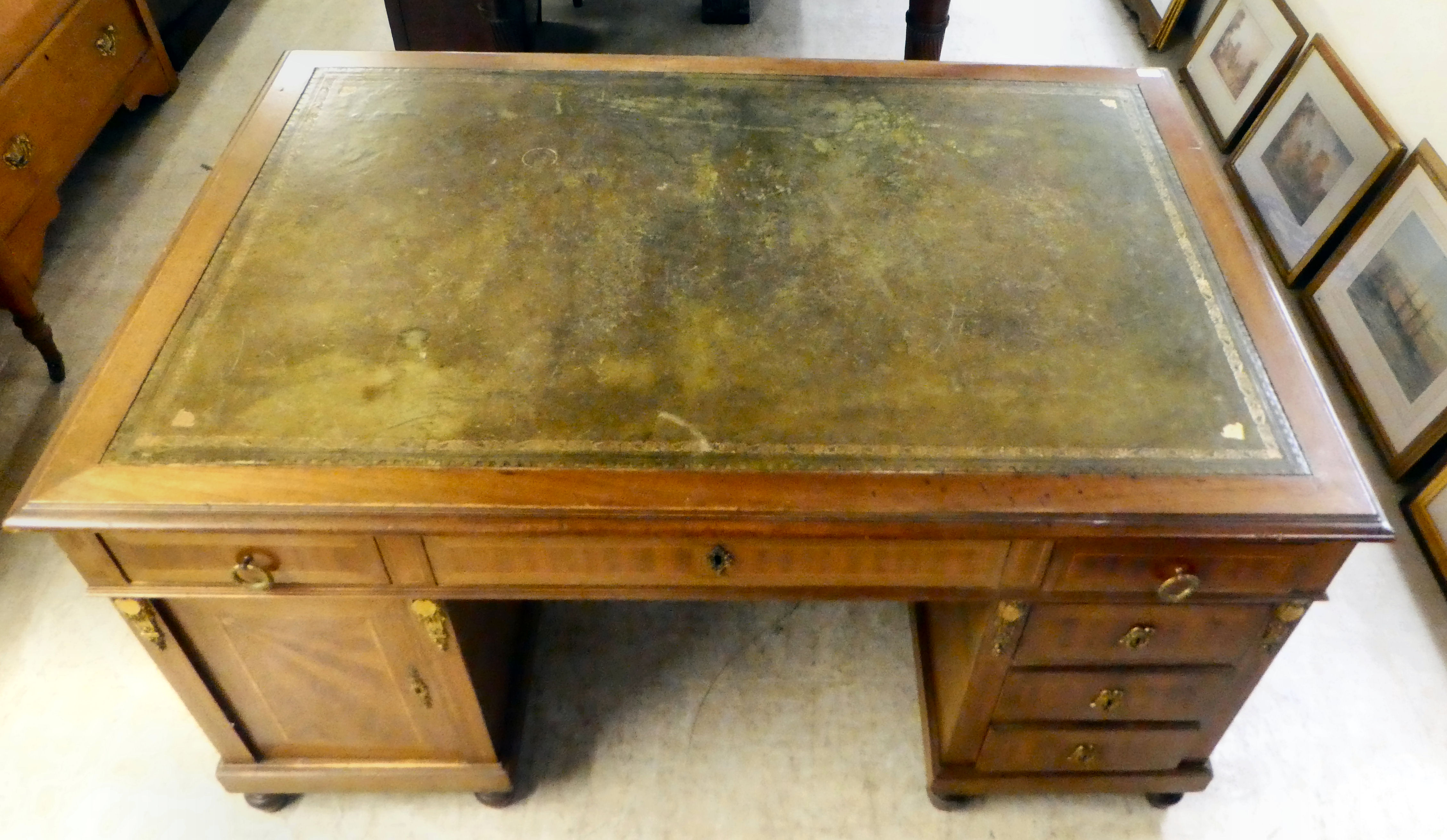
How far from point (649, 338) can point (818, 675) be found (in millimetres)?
809

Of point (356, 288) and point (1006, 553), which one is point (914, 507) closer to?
point (1006, 553)

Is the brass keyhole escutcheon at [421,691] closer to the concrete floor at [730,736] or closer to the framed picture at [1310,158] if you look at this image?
the concrete floor at [730,736]

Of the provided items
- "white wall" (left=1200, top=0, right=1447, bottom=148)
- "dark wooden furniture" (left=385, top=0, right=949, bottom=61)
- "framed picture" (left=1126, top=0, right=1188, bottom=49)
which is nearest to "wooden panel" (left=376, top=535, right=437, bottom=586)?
"dark wooden furniture" (left=385, top=0, right=949, bottom=61)

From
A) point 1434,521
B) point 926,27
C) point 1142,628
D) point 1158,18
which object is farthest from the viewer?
point 1158,18

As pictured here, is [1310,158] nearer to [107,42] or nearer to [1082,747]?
[1082,747]

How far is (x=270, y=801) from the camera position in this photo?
5.03 ft

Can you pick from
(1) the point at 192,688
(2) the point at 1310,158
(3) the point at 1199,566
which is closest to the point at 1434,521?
(2) the point at 1310,158

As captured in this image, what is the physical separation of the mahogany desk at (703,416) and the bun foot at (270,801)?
1 cm

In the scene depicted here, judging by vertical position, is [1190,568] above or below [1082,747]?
above

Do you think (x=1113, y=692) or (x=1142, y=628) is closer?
(x=1142, y=628)

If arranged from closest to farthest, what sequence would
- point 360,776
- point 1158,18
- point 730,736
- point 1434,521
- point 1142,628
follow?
1. point 1142,628
2. point 360,776
3. point 730,736
4. point 1434,521
5. point 1158,18

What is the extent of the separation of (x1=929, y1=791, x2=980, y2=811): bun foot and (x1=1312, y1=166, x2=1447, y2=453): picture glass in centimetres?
119

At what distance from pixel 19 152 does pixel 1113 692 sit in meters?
2.40

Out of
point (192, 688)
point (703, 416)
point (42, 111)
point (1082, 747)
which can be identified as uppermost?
point (703, 416)
